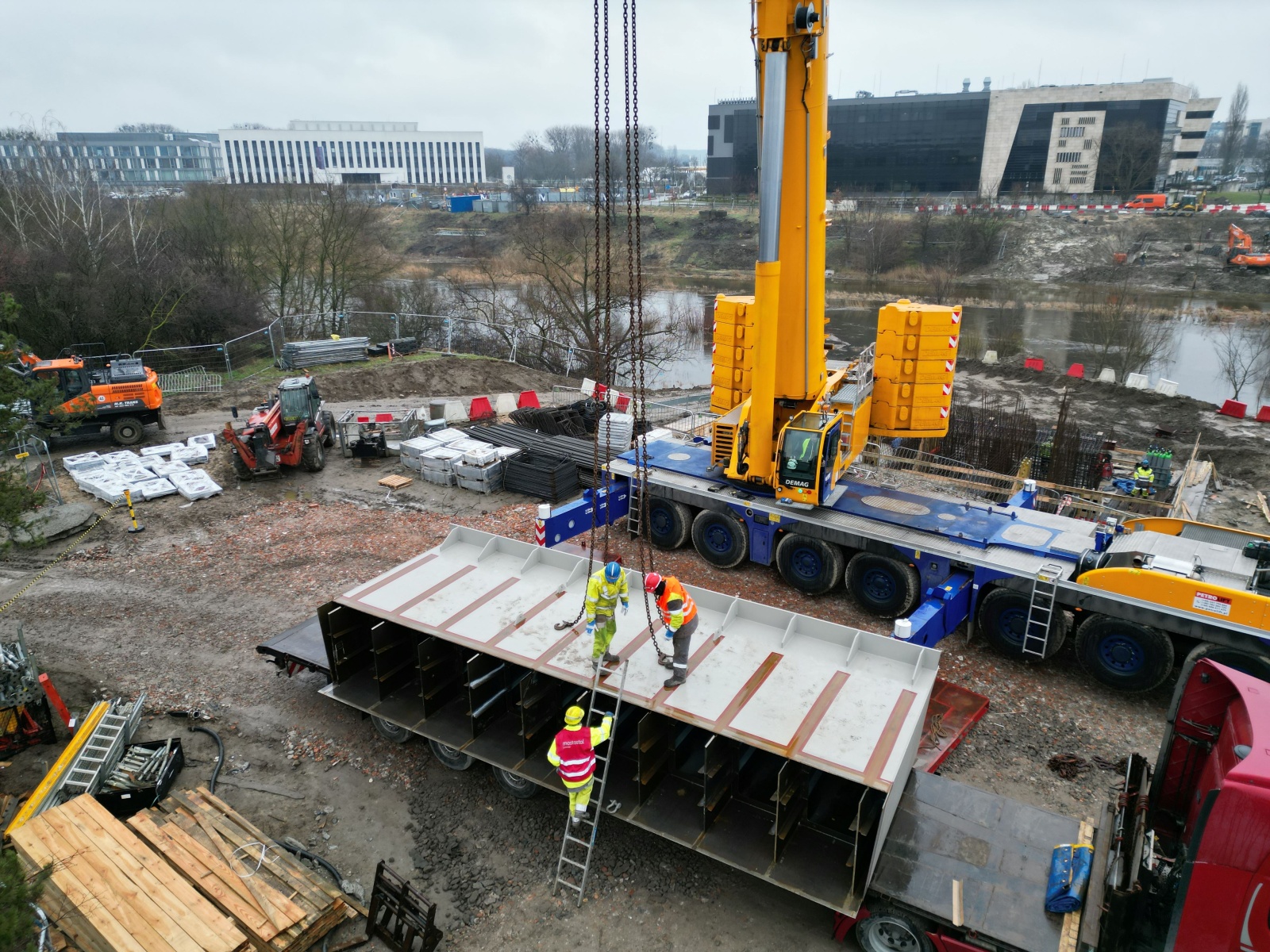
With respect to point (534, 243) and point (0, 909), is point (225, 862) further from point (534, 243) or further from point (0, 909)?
point (534, 243)

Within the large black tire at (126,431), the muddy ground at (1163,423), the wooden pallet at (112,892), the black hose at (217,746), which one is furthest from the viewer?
the large black tire at (126,431)

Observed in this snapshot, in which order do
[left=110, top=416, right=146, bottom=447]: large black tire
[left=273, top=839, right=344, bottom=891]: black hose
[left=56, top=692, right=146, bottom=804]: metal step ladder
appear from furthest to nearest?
1. [left=110, top=416, right=146, bottom=447]: large black tire
2. [left=56, top=692, right=146, bottom=804]: metal step ladder
3. [left=273, top=839, right=344, bottom=891]: black hose

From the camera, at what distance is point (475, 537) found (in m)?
9.94

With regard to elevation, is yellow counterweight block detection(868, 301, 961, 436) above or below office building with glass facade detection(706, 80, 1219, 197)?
below

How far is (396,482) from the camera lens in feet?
54.9

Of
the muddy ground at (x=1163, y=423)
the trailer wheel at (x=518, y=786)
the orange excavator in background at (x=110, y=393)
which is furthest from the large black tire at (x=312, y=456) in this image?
the muddy ground at (x=1163, y=423)

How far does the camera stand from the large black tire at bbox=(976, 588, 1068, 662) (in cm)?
1009

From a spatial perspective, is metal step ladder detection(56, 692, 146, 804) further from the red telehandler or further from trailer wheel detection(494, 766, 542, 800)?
the red telehandler

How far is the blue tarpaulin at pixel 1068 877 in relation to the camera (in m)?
5.77

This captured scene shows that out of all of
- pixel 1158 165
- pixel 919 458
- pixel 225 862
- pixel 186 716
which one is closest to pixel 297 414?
pixel 186 716

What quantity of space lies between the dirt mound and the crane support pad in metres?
15.9

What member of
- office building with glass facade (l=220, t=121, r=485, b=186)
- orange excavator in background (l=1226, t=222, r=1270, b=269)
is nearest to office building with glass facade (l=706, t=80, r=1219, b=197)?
orange excavator in background (l=1226, t=222, r=1270, b=269)

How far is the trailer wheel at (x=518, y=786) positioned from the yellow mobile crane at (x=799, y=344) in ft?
19.1

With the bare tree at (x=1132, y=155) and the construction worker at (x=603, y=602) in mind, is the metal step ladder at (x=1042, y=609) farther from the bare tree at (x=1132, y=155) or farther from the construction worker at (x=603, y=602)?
the bare tree at (x=1132, y=155)
